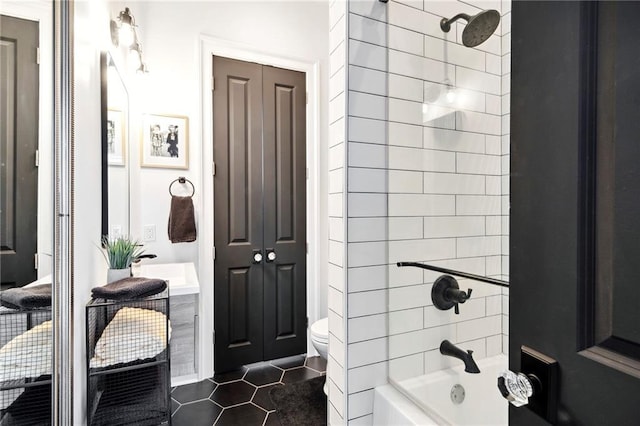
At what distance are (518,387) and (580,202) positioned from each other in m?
0.30

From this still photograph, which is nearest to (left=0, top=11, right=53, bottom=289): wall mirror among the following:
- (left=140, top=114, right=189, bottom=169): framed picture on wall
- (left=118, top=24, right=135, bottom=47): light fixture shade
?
(left=118, top=24, right=135, bottom=47): light fixture shade

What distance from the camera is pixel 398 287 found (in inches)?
55.5

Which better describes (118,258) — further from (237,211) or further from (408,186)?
(408,186)

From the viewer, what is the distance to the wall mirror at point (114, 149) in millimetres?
1689

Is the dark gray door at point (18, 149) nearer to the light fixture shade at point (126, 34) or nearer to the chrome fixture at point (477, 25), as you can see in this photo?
the light fixture shade at point (126, 34)

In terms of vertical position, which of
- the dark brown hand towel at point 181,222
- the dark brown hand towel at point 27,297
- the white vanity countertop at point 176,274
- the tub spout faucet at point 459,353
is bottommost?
the tub spout faucet at point 459,353

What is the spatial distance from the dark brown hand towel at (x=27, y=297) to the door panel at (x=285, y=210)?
162 centimetres

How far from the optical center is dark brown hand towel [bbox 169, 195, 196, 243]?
226 centimetres

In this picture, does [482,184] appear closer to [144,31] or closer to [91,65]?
[91,65]

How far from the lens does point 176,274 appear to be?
214cm

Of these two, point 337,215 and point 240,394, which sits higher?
point 337,215

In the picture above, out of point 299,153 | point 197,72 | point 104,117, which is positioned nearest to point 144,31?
point 197,72

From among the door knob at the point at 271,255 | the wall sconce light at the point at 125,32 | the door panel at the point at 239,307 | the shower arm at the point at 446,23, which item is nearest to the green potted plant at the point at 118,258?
the door panel at the point at 239,307

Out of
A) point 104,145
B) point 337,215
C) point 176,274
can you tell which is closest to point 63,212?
point 104,145
